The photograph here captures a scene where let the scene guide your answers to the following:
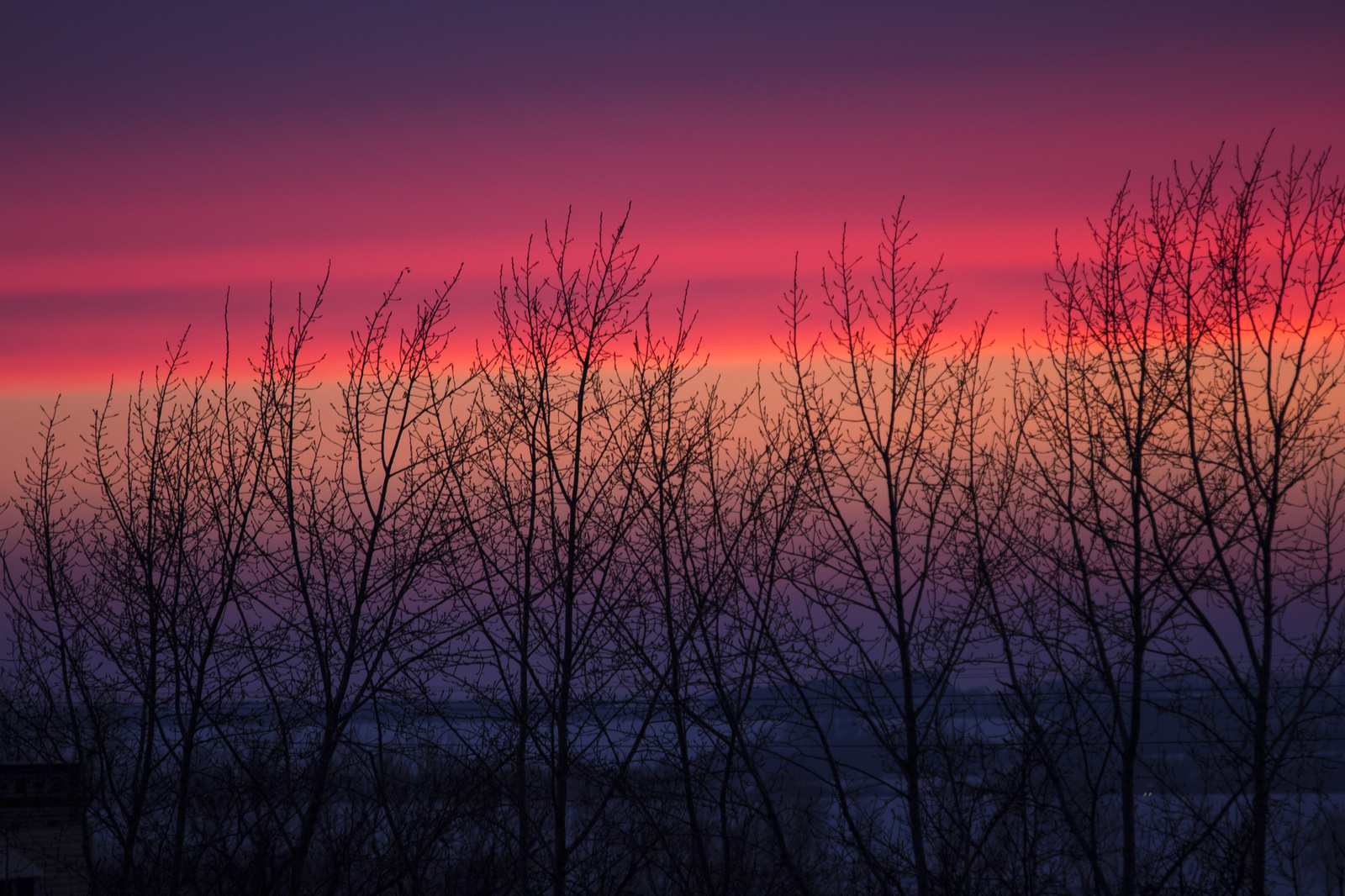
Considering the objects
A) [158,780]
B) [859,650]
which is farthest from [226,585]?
[859,650]

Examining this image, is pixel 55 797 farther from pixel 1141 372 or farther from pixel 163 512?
pixel 1141 372

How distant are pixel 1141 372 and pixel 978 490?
190 cm

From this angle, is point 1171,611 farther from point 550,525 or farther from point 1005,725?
point 550,525

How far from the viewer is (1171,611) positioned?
31.3 feet

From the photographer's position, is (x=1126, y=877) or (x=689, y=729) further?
(x=689, y=729)

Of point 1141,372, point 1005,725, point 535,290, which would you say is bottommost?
point 1005,725

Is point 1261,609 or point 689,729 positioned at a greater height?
point 1261,609

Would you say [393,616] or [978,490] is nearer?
[393,616]

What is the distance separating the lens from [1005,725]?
11039 millimetres

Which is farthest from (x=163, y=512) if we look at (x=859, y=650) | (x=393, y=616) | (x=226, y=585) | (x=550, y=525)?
(x=859, y=650)

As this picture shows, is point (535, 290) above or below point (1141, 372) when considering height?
above

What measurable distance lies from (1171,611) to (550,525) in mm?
5598

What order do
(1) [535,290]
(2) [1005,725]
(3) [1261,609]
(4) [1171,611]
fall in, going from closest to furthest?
(3) [1261,609] → (4) [1171,611] → (1) [535,290] → (2) [1005,725]

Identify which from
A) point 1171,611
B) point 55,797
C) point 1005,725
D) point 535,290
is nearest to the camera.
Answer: point 1171,611
